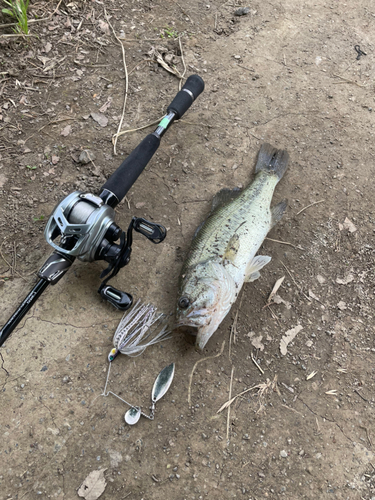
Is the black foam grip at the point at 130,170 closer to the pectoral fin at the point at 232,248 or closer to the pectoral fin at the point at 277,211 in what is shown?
the pectoral fin at the point at 232,248

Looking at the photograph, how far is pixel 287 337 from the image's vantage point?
3.25m

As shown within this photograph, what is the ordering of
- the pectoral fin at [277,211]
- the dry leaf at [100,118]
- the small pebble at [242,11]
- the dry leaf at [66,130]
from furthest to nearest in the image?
the small pebble at [242,11]
the dry leaf at [100,118]
the dry leaf at [66,130]
the pectoral fin at [277,211]

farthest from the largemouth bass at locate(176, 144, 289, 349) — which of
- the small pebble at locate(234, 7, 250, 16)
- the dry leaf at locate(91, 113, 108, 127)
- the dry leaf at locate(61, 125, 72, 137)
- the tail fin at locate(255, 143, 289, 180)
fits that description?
the small pebble at locate(234, 7, 250, 16)

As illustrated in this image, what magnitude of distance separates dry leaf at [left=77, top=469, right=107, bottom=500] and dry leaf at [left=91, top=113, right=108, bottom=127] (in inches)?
139

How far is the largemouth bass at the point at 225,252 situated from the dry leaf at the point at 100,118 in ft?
5.40

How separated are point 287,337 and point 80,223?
7.03ft

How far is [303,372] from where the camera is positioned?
3113 mm

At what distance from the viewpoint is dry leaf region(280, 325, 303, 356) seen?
320cm

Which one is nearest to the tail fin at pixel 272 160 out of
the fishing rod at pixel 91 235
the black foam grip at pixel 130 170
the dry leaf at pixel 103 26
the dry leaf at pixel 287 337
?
the black foam grip at pixel 130 170

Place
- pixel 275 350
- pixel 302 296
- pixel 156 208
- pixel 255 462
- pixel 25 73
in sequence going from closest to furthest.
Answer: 1. pixel 255 462
2. pixel 275 350
3. pixel 302 296
4. pixel 156 208
5. pixel 25 73

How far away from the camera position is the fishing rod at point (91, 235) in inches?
104

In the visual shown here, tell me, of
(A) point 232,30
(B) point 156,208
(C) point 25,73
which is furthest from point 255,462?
(A) point 232,30

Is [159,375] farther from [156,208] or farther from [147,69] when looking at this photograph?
[147,69]

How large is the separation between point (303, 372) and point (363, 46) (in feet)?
16.5
